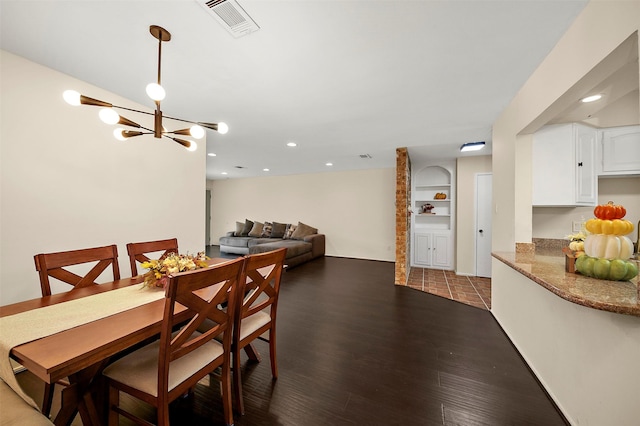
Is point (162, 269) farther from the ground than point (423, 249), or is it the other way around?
point (162, 269)

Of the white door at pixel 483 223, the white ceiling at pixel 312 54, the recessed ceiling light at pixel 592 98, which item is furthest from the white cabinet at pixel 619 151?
the white door at pixel 483 223

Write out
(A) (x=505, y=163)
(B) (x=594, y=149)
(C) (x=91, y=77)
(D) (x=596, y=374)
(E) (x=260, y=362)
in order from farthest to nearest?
(A) (x=505, y=163) → (B) (x=594, y=149) → (C) (x=91, y=77) → (E) (x=260, y=362) → (D) (x=596, y=374)

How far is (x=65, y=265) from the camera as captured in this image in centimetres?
162

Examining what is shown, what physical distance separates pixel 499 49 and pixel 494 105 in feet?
3.49

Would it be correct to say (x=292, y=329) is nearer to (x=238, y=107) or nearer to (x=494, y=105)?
(x=238, y=107)

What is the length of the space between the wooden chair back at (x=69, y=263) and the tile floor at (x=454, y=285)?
4037 millimetres

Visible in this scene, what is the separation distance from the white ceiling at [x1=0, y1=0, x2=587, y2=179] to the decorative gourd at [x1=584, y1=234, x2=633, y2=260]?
54.4 inches

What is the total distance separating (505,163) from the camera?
2.59 meters

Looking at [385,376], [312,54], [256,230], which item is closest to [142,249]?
[312,54]

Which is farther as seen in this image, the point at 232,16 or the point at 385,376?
the point at 385,376

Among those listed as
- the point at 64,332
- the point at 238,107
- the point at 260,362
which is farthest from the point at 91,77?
the point at 260,362

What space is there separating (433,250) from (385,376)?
4010 millimetres

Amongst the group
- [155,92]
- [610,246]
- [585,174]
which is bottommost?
[610,246]

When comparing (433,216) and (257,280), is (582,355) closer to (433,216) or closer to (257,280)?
(257,280)
